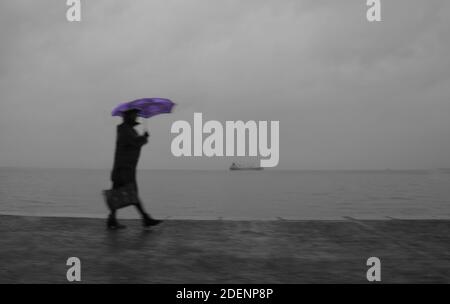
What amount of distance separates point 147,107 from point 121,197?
1.69 metres

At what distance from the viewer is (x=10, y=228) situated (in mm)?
8172

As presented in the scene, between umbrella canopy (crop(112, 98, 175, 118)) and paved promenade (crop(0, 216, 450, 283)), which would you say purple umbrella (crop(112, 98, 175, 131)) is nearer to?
umbrella canopy (crop(112, 98, 175, 118))

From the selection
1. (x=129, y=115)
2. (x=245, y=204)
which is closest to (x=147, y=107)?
(x=129, y=115)

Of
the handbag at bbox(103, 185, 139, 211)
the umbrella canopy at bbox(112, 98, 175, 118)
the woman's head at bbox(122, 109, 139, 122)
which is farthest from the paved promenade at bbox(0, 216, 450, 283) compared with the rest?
the umbrella canopy at bbox(112, 98, 175, 118)

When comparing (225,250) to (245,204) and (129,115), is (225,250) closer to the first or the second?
(129,115)

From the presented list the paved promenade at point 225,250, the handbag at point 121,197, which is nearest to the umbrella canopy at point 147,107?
the handbag at point 121,197

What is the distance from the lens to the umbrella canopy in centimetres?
851

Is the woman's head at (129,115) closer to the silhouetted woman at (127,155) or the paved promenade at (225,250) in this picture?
the silhouetted woman at (127,155)

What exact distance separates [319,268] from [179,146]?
16.7 feet

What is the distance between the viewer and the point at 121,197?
829 centimetres

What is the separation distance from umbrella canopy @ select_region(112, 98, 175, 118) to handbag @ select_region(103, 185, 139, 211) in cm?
135

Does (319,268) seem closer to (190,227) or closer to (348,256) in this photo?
(348,256)
